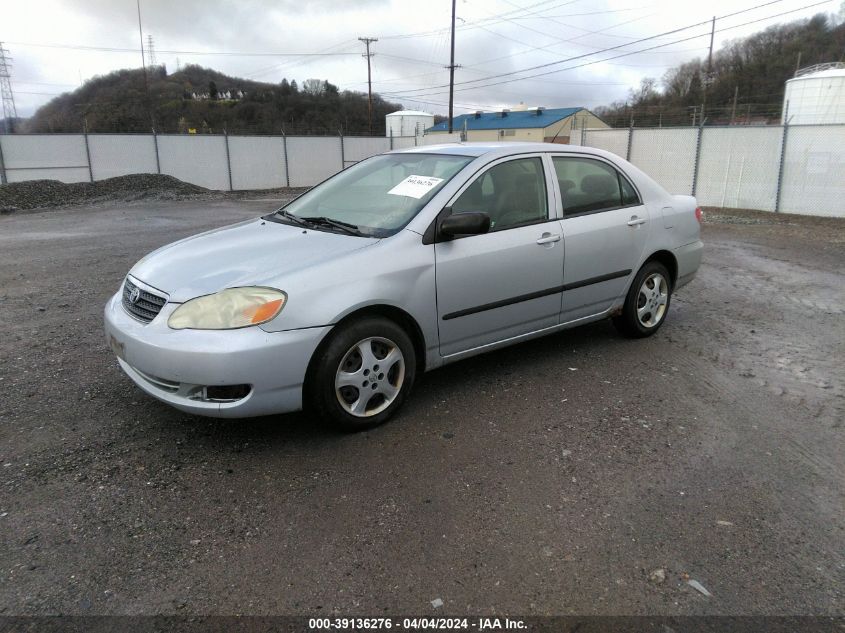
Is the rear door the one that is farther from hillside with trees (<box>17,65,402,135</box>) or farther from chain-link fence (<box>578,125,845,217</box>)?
hillside with trees (<box>17,65,402,135</box>)

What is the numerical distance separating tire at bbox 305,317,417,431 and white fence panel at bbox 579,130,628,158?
1891 cm

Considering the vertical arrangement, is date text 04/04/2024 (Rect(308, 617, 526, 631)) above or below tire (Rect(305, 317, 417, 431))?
below

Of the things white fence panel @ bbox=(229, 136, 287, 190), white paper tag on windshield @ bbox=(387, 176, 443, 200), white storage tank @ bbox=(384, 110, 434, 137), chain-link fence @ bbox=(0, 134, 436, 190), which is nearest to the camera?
white paper tag on windshield @ bbox=(387, 176, 443, 200)

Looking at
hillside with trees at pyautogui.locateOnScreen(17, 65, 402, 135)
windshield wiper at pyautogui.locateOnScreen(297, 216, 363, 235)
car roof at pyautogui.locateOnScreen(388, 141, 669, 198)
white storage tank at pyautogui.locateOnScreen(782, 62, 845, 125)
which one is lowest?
windshield wiper at pyautogui.locateOnScreen(297, 216, 363, 235)

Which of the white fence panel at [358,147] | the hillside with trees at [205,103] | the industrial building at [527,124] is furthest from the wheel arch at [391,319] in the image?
the hillside with trees at [205,103]

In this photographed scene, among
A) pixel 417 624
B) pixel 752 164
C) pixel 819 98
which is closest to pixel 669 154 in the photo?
pixel 752 164

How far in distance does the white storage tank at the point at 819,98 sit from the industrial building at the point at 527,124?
2047cm

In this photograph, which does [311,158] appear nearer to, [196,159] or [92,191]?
[196,159]

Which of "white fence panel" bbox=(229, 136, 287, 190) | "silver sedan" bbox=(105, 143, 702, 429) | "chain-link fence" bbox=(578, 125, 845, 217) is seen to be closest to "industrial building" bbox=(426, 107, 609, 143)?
"white fence panel" bbox=(229, 136, 287, 190)

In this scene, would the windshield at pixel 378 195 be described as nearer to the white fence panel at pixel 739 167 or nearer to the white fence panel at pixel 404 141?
the white fence panel at pixel 739 167

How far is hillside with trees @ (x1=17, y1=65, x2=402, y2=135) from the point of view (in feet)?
176

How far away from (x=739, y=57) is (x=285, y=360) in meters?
68.6

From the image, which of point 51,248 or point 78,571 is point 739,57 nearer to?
point 51,248

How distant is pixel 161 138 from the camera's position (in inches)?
1035
